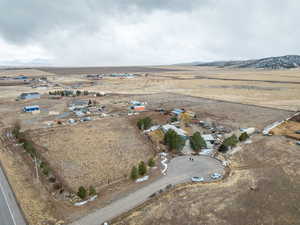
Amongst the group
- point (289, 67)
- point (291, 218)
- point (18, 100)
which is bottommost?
point (291, 218)

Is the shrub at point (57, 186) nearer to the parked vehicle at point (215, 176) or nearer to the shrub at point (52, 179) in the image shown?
the shrub at point (52, 179)

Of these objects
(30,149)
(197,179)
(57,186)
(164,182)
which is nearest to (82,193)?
(57,186)

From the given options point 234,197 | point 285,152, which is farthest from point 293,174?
point 234,197

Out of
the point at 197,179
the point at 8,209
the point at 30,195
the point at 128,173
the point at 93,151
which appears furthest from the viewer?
the point at 93,151

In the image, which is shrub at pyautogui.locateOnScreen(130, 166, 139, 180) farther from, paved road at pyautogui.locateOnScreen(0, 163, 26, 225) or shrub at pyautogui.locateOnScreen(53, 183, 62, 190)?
paved road at pyautogui.locateOnScreen(0, 163, 26, 225)

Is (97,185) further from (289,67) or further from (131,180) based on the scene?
(289,67)

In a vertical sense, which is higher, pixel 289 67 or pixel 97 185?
pixel 289 67

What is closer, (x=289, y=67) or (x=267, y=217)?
(x=267, y=217)

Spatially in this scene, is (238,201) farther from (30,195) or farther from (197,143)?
(30,195)
